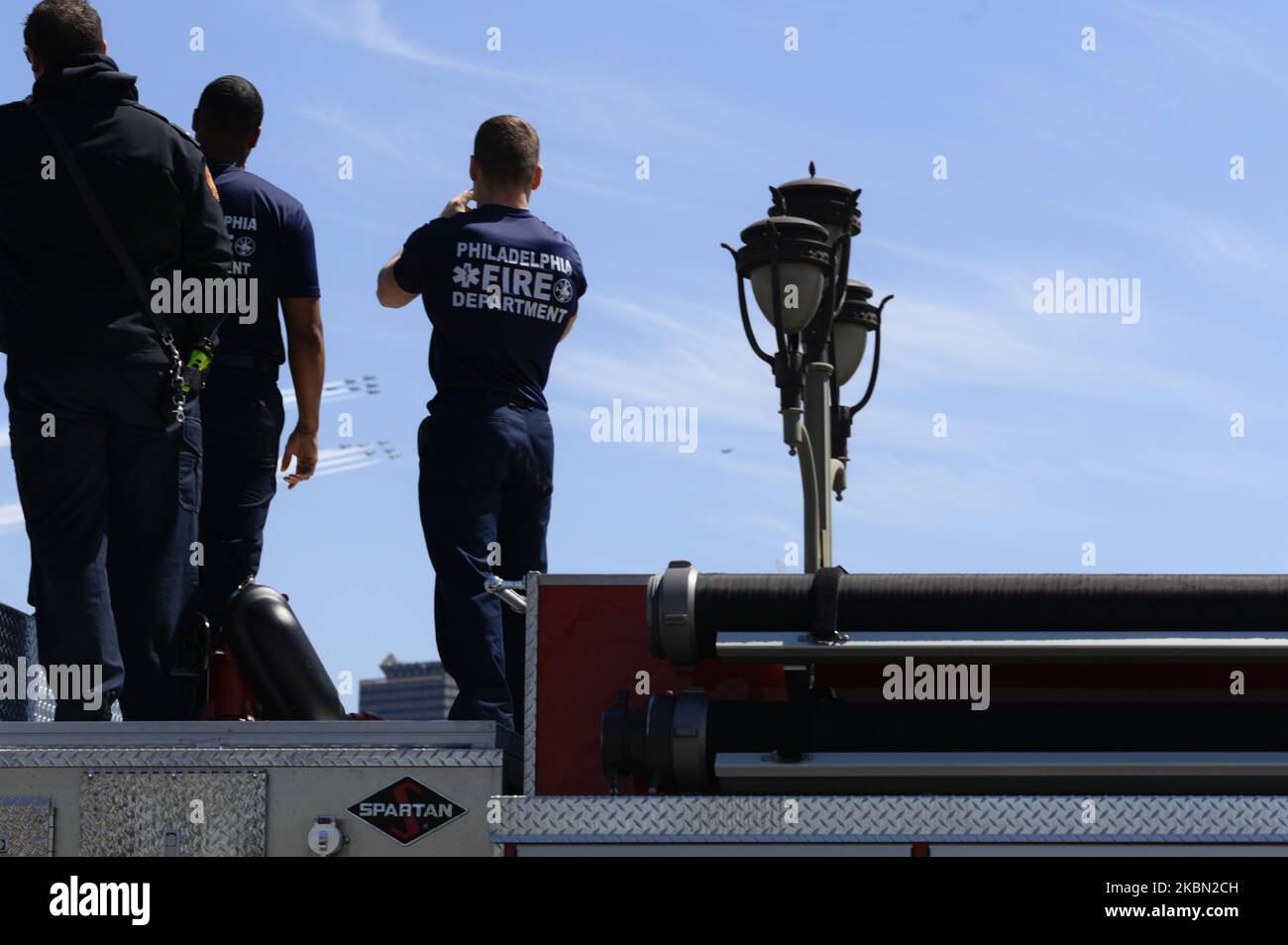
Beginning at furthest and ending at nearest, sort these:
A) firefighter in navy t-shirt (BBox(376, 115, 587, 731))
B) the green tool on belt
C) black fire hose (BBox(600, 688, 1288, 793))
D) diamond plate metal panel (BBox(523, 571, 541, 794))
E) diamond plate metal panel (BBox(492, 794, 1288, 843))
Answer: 1. firefighter in navy t-shirt (BBox(376, 115, 587, 731))
2. the green tool on belt
3. diamond plate metal panel (BBox(523, 571, 541, 794))
4. black fire hose (BBox(600, 688, 1288, 793))
5. diamond plate metal panel (BBox(492, 794, 1288, 843))

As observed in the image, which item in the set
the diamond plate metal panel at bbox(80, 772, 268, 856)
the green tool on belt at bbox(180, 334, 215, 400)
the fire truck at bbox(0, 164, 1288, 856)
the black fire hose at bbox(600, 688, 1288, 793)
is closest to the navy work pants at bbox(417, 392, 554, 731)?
the green tool on belt at bbox(180, 334, 215, 400)

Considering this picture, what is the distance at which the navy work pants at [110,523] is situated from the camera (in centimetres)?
486

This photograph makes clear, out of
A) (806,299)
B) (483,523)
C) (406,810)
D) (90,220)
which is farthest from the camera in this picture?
(806,299)

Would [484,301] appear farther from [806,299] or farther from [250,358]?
[806,299]

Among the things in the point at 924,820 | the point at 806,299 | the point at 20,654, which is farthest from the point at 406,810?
the point at 806,299

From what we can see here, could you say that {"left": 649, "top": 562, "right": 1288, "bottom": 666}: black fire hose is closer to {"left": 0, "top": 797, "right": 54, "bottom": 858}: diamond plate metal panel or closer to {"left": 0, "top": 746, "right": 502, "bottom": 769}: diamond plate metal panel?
{"left": 0, "top": 746, "right": 502, "bottom": 769}: diamond plate metal panel

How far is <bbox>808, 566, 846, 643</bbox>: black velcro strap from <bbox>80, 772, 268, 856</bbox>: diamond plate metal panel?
1.27 metres

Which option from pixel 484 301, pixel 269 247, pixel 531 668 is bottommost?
pixel 531 668

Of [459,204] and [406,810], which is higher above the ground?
[459,204]

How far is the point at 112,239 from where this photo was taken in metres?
5.02

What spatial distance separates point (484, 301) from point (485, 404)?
334 millimetres

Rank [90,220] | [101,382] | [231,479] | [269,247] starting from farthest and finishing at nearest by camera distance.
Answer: [269,247] < [231,479] < [90,220] < [101,382]

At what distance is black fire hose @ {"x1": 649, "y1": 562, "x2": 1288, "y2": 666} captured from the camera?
12.7 feet
